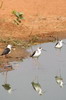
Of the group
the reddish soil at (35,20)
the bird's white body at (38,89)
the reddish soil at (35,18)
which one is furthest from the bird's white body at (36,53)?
the reddish soil at (35,18)

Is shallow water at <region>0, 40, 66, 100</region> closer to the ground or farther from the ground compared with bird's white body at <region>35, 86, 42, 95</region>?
farther from the ground

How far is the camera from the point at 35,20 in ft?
81.7

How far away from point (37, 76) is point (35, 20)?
8.45 m

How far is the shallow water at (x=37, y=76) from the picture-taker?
49.1 ft

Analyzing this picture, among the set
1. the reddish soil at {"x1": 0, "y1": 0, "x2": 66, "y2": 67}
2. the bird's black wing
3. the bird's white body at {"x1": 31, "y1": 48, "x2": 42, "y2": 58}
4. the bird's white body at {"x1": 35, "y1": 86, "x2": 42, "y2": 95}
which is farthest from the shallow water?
the reddish soil at {"x1": 0, "y1": 0, "x2": 66, "y2": 67}

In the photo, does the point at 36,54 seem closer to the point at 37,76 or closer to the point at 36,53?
the point at 36,53

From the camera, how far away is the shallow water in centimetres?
1497

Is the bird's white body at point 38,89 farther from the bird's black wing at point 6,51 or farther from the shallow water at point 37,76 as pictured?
the bird's black wing at point 6,51

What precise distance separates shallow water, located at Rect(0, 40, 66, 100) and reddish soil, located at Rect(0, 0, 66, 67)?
2.13 metres

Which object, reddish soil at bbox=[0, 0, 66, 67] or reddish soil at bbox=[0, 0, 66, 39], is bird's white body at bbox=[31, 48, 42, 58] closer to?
reddish soil at bbox=[0, 0, 66, 67]

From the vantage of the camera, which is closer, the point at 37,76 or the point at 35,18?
the point at 37,76

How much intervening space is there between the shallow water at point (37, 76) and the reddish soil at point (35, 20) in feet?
6.99

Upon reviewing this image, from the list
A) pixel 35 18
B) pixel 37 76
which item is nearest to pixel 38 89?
pixel 37 76

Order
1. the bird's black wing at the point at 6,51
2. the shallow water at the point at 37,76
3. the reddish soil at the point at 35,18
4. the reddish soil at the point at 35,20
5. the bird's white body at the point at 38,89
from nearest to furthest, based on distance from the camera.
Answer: the shallow water at the point at 37,76, the bird's white body at the point at 38,89, the bird's black wing at the point at 6,51, the reddish soil at the point at 35,20, the reddish soil at the point at 35,18
